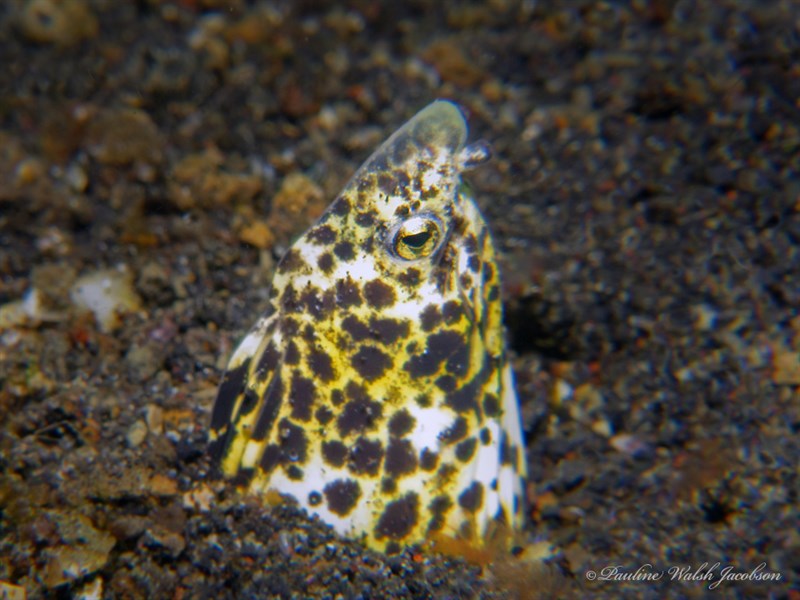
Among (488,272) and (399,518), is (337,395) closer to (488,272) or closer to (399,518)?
(399,518)

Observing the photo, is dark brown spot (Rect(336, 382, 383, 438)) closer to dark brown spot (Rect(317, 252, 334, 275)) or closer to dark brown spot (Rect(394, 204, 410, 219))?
dark brown spot (Rect(317, 252, 334, 275))

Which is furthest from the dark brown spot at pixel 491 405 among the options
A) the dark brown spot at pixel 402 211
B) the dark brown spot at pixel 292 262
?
Result: the dark brown spot at pixel 292 262

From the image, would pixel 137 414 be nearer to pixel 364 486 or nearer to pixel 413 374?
pixel 364 486

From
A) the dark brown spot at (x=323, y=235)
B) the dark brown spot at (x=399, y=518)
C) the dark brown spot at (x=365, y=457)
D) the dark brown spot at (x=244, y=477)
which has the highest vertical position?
the dark brown spot at (x=323, y=235)

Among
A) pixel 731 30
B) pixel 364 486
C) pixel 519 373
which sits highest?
pixel 731 30

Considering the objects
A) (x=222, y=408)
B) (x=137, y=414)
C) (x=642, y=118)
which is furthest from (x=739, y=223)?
(x=137, y=414)

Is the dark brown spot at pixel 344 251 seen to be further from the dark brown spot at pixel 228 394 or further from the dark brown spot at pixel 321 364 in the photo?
the dark brown spot at pixel 228 394

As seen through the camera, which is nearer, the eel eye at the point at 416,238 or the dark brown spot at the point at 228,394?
the eel eye at the point at 416,238
